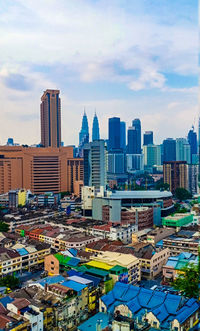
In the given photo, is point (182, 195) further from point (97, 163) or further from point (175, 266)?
point (175, 266)

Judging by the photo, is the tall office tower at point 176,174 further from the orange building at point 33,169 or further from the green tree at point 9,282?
the green tree at point 9,282

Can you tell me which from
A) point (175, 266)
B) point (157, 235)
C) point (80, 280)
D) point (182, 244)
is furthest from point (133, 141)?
point (80, 280)

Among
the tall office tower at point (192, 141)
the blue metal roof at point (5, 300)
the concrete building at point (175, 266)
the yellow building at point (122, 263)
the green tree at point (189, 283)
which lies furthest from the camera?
the tall office tower at point (192, 141)

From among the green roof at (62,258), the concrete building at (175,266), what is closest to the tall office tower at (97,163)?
the green roof at (62,258)

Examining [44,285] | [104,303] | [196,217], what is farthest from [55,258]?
[196,217]

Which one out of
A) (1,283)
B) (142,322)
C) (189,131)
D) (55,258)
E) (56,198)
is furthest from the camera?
(189,131)

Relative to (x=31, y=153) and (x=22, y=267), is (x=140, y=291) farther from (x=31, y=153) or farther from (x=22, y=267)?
Answer: (x=31, y=153)
